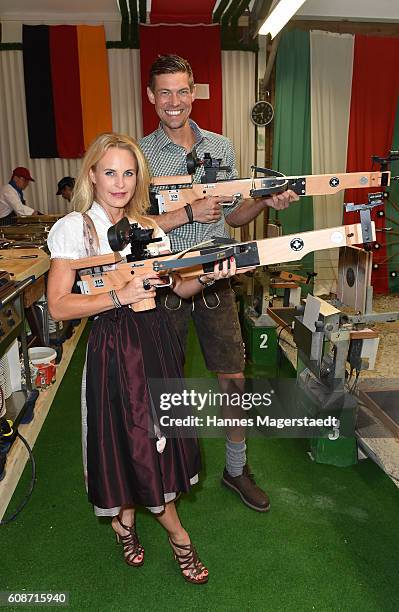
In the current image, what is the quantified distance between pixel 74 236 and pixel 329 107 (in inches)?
211

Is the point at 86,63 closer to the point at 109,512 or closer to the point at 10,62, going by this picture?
the point at 10,62

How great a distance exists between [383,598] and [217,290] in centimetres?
130

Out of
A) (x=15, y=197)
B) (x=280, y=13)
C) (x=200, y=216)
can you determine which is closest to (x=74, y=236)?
(x=200, y=216)

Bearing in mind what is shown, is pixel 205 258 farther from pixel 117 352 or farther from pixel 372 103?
pixel 372 103

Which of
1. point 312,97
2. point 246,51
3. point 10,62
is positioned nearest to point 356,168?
point 312,97

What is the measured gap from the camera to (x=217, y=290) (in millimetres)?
2086

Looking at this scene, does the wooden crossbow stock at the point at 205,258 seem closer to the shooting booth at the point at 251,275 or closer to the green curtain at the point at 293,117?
the shooting booth at the point at 251,275

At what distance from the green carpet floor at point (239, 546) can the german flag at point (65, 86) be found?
454 centimetres

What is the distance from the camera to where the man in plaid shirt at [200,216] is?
6.17 feet

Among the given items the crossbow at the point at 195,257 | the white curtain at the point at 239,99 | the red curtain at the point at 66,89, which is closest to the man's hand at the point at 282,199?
the crossbow at the point at 195,257

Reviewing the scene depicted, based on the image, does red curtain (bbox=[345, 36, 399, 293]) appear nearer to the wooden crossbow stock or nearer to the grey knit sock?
the grey knit sock

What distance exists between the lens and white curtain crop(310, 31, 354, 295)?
5809 mm

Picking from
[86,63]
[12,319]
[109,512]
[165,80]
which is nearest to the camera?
[109,512]

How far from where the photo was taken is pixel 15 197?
562 centimetres
